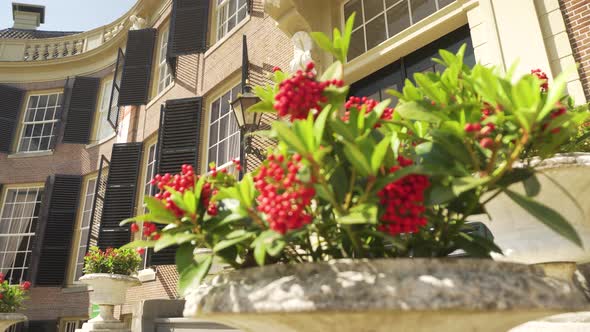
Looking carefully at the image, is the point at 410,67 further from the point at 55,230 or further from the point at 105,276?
the point at 55,230

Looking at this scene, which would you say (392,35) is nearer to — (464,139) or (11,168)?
(464,139)

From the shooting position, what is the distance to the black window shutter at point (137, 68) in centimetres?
1255

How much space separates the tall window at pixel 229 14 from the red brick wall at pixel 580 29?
7.44 metres

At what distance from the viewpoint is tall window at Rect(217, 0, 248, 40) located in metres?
10.1

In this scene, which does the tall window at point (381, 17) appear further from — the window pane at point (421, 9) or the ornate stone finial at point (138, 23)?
the ornate stone finial at point (138, 23)

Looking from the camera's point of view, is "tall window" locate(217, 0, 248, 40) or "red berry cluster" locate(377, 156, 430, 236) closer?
"red berry cluster" locate(377, 156, 430, 236)

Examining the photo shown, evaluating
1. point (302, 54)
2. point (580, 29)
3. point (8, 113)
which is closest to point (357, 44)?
point (302, 54)

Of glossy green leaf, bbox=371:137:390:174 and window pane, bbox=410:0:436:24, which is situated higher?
window pane, bbox=410:0:436:24

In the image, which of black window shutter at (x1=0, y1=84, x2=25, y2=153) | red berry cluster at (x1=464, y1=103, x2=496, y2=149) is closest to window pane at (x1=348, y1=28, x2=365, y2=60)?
red berry cluster at (x1=464, y1=103, x2=496, y2=149)

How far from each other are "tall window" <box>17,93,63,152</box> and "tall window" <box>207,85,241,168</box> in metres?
8.94

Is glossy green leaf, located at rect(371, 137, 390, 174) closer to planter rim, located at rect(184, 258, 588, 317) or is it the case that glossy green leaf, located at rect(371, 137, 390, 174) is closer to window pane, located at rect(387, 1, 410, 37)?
planter rim, located at rect(184, 258, 588, 317)

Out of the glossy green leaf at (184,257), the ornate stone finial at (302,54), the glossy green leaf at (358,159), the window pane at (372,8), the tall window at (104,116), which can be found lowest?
the glossy green leaf at (184,257)

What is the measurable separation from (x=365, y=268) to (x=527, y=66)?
3.64 meters

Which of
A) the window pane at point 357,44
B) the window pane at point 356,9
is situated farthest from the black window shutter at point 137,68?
the window pane at point 357,44
